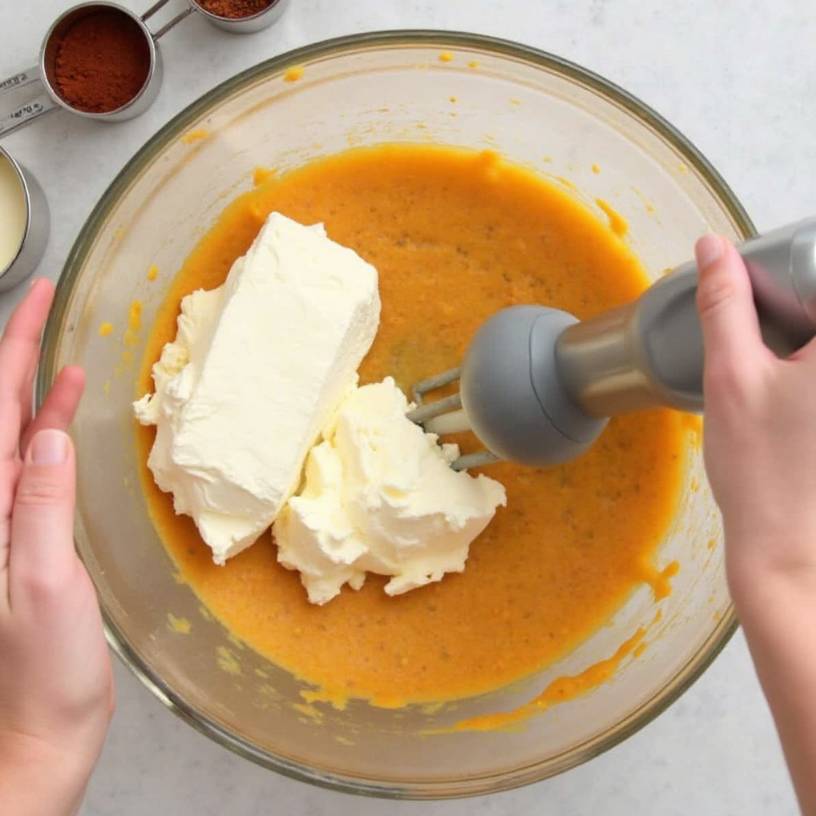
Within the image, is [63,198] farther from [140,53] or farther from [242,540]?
[242,540]

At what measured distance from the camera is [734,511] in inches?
25.4

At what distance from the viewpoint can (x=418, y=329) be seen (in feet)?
3.87

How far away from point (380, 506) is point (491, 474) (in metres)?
0.19

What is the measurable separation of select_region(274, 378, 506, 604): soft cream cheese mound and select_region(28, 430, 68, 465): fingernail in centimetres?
30

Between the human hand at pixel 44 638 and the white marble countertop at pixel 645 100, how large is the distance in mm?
285

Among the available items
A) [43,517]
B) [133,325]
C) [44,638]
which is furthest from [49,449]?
[133,325]

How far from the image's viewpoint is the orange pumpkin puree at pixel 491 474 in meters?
1.17

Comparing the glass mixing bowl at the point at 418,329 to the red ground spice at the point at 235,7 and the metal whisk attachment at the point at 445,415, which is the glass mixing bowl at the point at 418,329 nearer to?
the red ground spice at the point at 235,7

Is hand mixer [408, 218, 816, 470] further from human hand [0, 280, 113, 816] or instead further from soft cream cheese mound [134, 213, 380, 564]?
human hand [0, 280, 113, 816]

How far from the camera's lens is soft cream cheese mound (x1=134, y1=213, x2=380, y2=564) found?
1.04 m

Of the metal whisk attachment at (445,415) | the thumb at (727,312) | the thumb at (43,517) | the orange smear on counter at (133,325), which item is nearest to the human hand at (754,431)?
the thumb at (727,312)

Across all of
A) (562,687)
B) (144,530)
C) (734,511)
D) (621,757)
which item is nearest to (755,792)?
(621,757)

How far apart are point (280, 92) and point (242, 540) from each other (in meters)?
0.62

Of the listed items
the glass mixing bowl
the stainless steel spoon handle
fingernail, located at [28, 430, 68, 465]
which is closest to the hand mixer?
the stainless steel spoon handle
